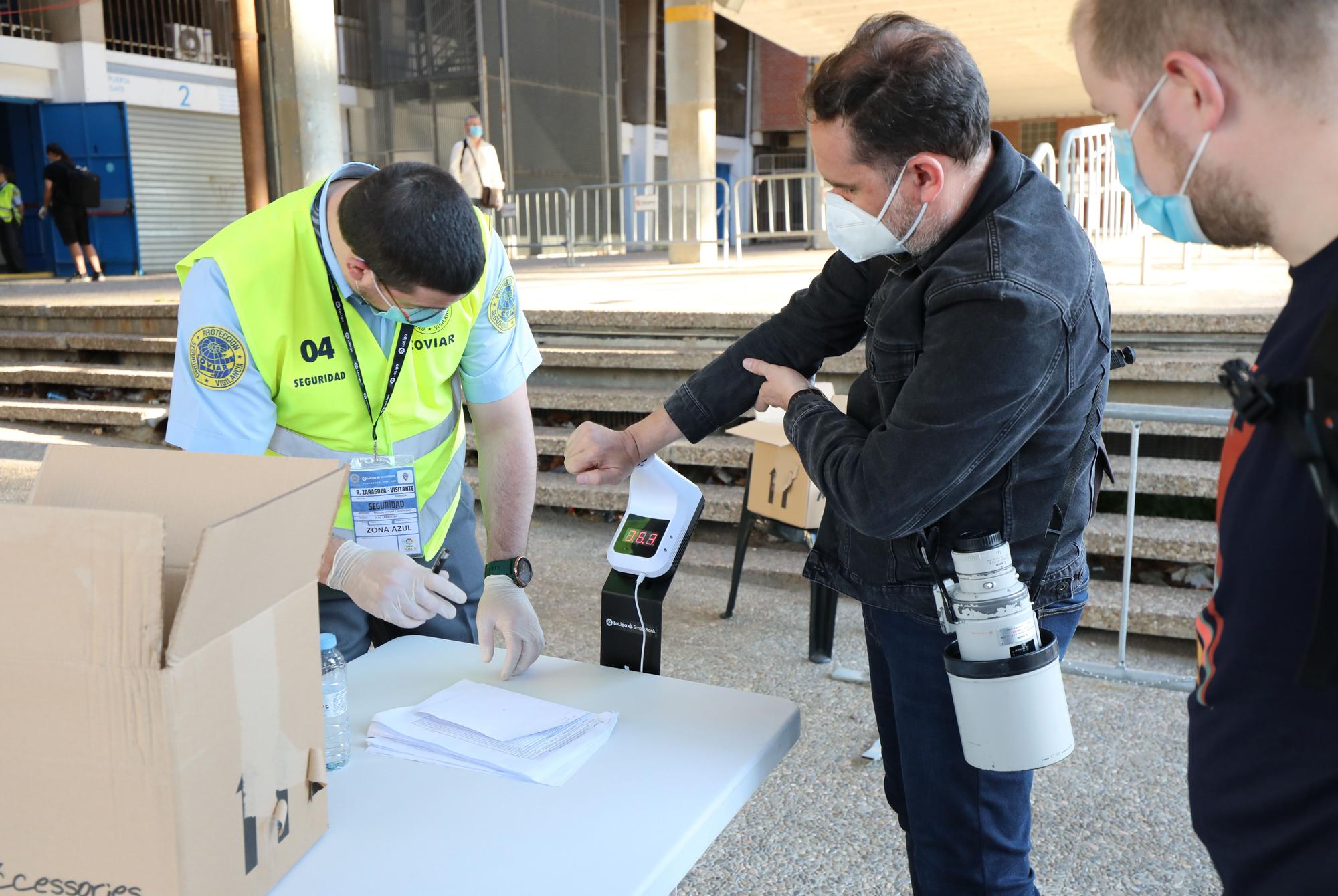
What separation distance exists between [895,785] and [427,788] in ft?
2.79

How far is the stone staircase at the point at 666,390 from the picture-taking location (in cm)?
393

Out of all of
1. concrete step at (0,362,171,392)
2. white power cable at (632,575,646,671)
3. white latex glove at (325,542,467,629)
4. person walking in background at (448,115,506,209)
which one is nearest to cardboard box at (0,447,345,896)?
white latex glove at (325,542,467,629)

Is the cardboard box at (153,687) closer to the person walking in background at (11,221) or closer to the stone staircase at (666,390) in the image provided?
the stone staircase at (666,390)

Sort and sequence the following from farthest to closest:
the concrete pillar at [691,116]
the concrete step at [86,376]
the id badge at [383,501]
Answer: the concrete pillar at [691,116] → the concrete step at [86,376] → the id badge at [383,501]

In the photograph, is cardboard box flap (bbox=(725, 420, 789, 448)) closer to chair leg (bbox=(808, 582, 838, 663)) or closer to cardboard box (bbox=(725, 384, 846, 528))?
cardboard box (bbox=(725, 384, 846, 528))

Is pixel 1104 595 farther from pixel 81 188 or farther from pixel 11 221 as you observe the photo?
pixel 11 221

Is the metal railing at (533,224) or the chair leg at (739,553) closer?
the chair leg at (739,553)

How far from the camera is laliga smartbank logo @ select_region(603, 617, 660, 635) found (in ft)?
5.40

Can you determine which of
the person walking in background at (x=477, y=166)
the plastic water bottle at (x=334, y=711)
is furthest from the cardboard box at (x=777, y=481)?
the person walking in background at (x=477, y=166)

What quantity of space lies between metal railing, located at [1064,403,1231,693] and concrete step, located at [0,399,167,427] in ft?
17.4

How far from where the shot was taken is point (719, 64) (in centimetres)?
2255

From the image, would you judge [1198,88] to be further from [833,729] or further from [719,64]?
[719,64]

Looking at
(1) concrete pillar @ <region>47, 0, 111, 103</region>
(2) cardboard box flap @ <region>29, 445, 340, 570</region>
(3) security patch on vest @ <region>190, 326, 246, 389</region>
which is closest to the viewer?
(2) cardboard box flap @ <region>29, 445, 340, 570</region>

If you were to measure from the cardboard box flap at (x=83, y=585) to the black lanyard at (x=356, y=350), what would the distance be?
105 cm
